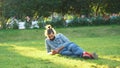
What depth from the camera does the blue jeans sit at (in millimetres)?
10477

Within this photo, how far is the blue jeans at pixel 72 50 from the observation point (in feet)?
34.4

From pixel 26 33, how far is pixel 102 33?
4.53 metres

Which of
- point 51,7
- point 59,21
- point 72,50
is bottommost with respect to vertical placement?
point 59,21

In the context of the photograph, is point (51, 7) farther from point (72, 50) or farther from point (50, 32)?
point (72, 50)

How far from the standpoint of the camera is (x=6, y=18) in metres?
27.2

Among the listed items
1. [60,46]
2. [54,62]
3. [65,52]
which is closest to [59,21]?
[60,46]

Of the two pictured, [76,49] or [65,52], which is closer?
[76,49]

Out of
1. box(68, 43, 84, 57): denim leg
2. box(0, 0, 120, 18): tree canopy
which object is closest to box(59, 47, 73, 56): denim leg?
box(68, 43, 84, 57): denim leg

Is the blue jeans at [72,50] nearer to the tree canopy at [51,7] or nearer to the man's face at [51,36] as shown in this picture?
the man's face at [51,36]

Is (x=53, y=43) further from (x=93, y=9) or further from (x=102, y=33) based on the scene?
(x=93, y=9)

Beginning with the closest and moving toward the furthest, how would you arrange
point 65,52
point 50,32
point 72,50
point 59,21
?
point 72,50, point 65,52, point 50,32, point 59,21

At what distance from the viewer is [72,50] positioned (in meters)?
10.7

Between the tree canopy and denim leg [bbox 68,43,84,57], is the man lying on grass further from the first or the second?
the tree canopy

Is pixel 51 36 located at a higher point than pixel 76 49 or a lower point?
higher
